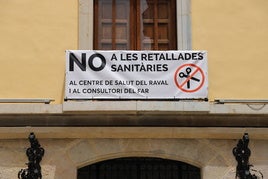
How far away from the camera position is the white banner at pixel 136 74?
31.1 feet

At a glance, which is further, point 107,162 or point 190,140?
point 107,162

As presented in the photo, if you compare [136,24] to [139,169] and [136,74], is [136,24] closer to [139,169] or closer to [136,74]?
[136,74]

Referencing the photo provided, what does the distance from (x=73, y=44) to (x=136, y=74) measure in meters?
1.26

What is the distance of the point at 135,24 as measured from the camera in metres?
10.3

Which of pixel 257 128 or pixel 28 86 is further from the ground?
pixel 28 86

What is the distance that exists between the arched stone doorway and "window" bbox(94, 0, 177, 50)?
2084 mm

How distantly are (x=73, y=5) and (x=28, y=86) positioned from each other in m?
1.62

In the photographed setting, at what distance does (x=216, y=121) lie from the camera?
9625 millimetres

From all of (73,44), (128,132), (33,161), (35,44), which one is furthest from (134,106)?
(35,44)

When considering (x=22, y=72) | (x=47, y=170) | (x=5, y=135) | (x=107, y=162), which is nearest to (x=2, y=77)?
(x=22, y=72)

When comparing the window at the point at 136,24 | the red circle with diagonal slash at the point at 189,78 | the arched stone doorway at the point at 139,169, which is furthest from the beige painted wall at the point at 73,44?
the arched stone doorway at the point at 139,169

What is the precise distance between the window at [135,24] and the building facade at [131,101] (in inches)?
0.7

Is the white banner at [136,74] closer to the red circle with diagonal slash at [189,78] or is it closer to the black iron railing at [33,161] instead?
the red circle with diagonal slash at [189,78]

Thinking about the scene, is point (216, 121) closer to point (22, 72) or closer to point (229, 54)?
point (229, 54)
